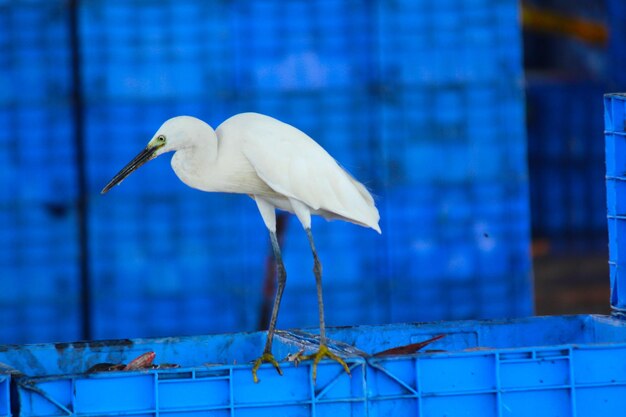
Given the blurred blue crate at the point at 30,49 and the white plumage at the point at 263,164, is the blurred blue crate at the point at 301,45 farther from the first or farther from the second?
the white plumage at the point at 263,164

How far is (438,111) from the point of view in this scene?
5.88 metres

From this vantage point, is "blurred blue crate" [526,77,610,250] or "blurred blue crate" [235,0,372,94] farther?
"blurred blue crate" [526,77,610,250]

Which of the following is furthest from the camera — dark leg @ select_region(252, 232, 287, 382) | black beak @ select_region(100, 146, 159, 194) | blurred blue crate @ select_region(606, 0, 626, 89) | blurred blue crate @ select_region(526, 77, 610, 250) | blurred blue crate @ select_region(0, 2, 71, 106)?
blurred blue crate @ select_region(526, 77, 610, 250)

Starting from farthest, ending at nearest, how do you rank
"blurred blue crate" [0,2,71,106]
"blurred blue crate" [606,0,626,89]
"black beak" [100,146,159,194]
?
1. "blurred blue crate" [606,0,626,89]
2. "blurred blue crate" [0,2,71,106]
3. "black beak" [100,146,159,194]

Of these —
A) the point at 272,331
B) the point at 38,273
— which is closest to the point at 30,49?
the point at 38,273

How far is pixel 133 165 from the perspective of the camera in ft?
12.4

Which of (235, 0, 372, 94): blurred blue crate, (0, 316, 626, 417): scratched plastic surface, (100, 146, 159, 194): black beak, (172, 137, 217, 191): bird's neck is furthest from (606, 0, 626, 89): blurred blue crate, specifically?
(0, 316, 626, 417): scratched plastic surface

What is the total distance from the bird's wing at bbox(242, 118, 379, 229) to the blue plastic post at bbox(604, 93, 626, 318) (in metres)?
0.80

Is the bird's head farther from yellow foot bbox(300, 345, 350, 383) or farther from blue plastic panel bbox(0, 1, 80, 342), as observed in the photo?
blue plastic panel bbox(0, 1, 80, 342)

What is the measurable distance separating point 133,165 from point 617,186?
63.0 inches

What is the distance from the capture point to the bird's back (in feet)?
12.7

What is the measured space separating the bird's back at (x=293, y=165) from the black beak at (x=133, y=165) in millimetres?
269

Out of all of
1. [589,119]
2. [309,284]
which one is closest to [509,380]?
[309,284]

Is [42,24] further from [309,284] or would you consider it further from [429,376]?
[429,376]
